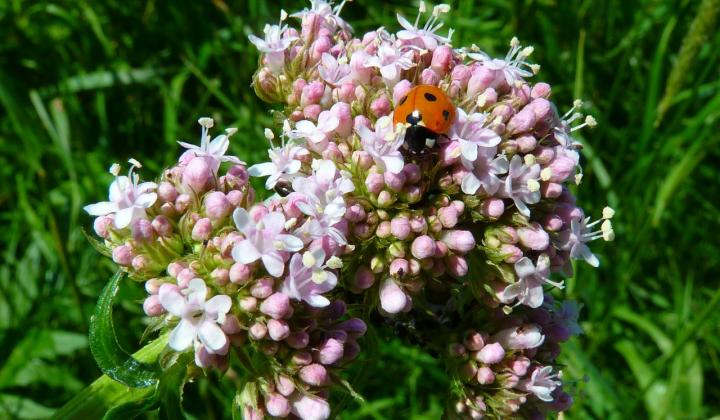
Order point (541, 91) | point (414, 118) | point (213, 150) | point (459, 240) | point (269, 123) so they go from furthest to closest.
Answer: point (269, 123), point (541, 91), point (213, 150), point (459, 240), point (414, 118)

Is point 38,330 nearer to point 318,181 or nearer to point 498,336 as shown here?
point 318,181

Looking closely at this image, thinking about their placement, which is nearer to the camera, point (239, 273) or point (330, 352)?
point (239, 273)

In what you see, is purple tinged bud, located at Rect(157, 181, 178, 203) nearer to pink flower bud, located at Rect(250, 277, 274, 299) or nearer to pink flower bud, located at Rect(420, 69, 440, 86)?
pink flower bud, located at Rect(250, 277, 274, 299)

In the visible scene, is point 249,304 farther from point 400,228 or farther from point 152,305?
point 400,228

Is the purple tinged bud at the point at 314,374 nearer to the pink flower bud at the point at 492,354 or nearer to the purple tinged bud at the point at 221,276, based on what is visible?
the purple tinged bud at the point at 221,276

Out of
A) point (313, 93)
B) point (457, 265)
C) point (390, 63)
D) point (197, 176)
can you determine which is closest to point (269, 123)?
point (313, 93)

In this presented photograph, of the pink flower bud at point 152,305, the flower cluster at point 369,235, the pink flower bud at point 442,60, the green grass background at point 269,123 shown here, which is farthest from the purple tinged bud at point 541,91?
the pink flower bud at point 152,305

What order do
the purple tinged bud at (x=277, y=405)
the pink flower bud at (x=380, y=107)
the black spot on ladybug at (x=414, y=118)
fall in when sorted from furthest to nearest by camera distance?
the pink flower bud at (x=380, y=107) < the purple tinged bud at (x=277, y=405) < the black spot on ladybug at (x=414, y=118)
